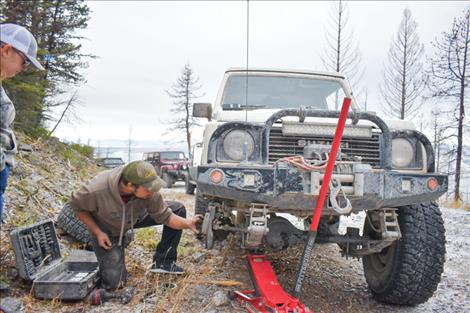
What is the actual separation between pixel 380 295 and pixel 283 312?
1.25 metres

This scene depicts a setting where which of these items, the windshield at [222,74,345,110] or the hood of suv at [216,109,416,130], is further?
the windshield at [222,74,345,110]

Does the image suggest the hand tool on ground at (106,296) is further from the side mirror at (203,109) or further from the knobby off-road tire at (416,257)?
the knobby off-road tire at (416,257)

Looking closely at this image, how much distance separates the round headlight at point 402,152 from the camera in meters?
3.14

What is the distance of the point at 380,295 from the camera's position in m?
3.47

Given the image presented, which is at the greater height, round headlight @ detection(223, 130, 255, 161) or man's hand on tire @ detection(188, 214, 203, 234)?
round headlight @ detection(223, 130, 255, 161)

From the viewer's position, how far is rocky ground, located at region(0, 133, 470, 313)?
3016 millimetres

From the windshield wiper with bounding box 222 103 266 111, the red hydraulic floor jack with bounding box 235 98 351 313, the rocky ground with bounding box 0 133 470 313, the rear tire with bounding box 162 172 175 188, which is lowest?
the rear tire with bounding box 162 172 175 188

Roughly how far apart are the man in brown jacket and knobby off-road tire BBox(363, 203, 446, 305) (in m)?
1.65

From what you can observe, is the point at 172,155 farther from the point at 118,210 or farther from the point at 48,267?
the point at 118,210

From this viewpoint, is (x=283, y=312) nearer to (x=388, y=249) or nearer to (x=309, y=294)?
(x=309, y=294)

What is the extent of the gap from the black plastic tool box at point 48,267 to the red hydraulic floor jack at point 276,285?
120cm

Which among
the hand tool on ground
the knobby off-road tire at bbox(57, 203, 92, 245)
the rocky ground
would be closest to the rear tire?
the rocky ground

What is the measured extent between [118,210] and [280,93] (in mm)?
2122

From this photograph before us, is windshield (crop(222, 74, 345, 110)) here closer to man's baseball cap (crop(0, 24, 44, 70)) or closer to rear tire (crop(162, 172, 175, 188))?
man's baseball cap (crop(0, 24, 44, 70))
